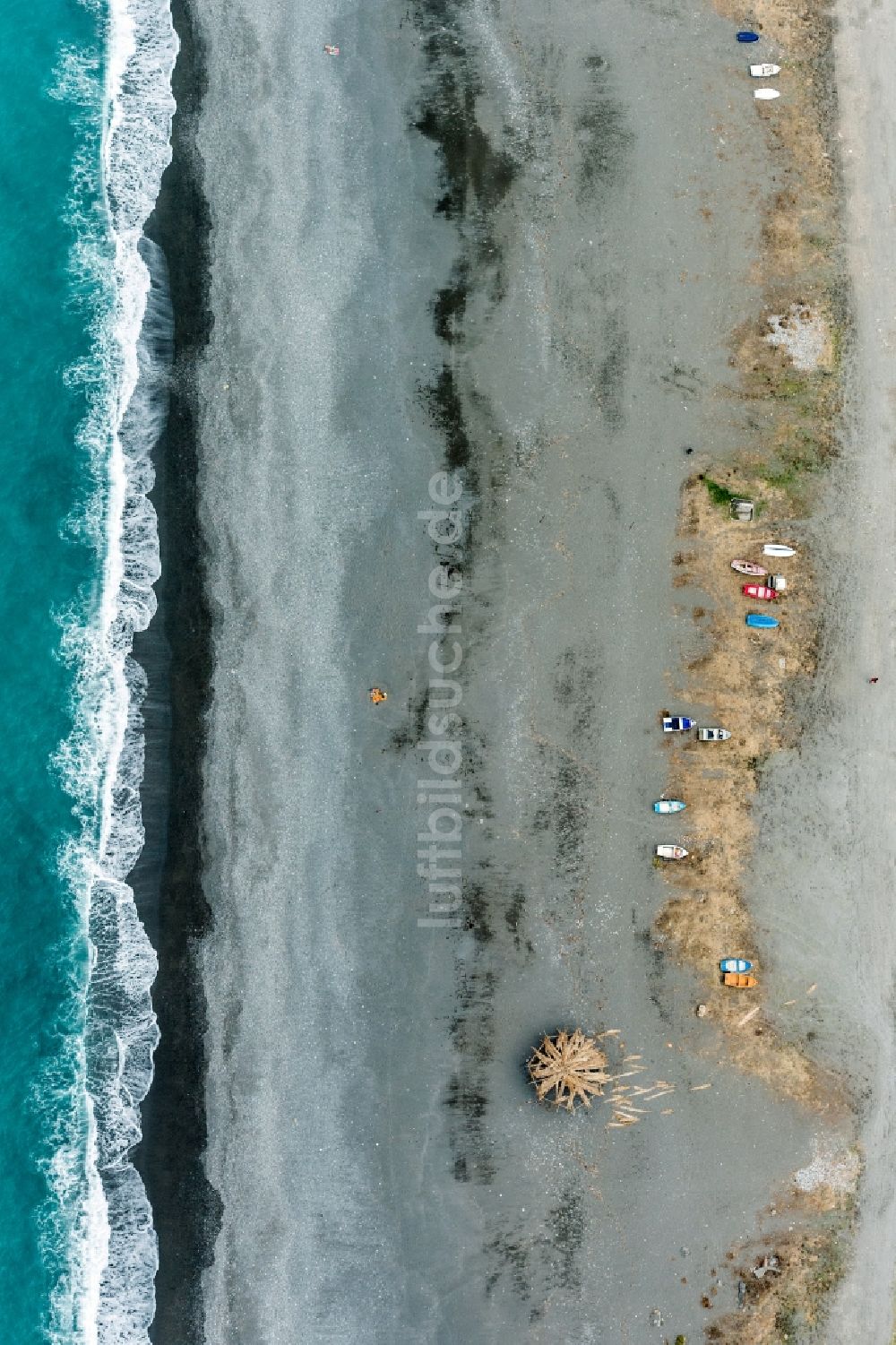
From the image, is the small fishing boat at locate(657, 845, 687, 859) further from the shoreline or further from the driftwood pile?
the shoreline

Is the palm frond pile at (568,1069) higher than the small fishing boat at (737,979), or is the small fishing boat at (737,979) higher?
the small fishing boat at (737,979)

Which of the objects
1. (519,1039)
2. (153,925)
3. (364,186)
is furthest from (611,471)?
(153,925)

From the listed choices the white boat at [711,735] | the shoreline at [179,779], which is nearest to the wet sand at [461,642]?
the shoreline at [179,779]

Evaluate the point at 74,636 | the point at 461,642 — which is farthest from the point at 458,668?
the point at 74,636

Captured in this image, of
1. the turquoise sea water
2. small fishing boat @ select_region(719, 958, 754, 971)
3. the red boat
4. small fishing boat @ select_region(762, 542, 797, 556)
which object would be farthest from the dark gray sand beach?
small fishing boat @ select_region(762, 542, 797, 556)

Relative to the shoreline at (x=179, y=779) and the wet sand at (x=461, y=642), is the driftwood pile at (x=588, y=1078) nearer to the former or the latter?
the wet sand at (x=461, y=642)

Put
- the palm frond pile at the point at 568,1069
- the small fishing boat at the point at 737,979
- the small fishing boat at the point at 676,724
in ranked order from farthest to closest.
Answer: the small fishing boat at the point at 676,724 → the small fishing boat at the point at 737,979 → the palm frond pile at the point at 568,1069
